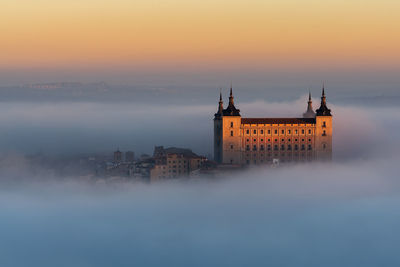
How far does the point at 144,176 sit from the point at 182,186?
11675mm

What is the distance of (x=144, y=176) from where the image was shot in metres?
176

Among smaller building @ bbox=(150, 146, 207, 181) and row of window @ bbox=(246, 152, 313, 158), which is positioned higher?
row of window @ bbox=(246, 152, 313, 158)

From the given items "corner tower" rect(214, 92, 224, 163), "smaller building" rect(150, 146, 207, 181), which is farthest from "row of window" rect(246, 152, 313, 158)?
"smaller building" rect(150, 146, 207, 181)

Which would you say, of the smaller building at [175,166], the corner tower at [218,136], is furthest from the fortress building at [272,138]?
the smaller building at [175,166]

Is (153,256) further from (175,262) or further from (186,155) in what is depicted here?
(186,155)

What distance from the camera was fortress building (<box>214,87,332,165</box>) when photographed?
165 m

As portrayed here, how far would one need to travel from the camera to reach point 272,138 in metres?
165

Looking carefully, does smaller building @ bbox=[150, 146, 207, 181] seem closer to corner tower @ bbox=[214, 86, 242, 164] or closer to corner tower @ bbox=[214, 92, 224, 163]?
corner tower @ bbox=[214, 92, 224, 163]

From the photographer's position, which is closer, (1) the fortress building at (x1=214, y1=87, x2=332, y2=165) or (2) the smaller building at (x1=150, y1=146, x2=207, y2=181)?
(1) the fortress building at (x1=214, y1=87, x2=332, y2=165)

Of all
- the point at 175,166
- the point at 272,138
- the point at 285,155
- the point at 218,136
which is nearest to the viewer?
the point at 272,138

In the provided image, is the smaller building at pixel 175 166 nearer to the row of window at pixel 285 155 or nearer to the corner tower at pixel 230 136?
the corner tower at pixel 230 136

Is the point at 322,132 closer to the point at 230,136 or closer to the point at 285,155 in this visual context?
the point at 285,155

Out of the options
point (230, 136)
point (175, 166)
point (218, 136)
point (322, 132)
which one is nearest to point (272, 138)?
point (230, 136)

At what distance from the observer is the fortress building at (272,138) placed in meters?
165
